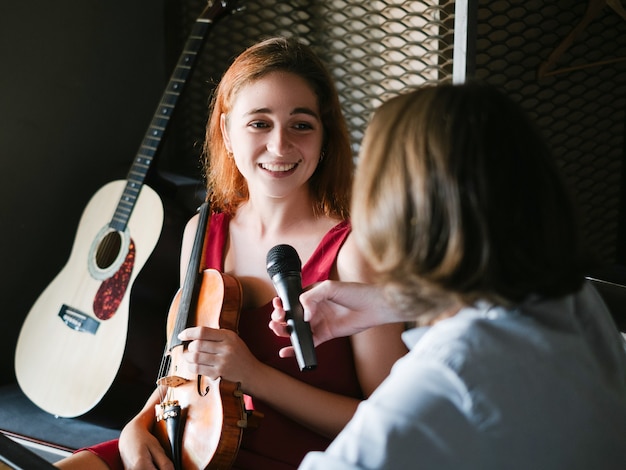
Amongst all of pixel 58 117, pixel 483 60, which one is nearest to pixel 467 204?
pixel 483 60

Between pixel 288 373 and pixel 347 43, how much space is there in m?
1.18

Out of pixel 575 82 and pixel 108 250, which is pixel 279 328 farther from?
pixel 575 82

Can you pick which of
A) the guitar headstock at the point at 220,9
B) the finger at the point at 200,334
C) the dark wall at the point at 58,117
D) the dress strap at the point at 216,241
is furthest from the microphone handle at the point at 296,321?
the dark wall at the point at 58,117

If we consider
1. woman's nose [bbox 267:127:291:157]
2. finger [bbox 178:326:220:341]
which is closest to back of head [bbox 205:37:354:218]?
woman's nose [bbox 267:127:291:157]

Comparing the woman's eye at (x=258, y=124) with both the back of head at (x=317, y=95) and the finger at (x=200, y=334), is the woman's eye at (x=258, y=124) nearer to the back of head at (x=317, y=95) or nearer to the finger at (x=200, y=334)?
the back of head at (x=317, y=95)

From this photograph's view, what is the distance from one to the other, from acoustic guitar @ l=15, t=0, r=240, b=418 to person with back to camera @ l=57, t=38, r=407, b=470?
0.33 metres

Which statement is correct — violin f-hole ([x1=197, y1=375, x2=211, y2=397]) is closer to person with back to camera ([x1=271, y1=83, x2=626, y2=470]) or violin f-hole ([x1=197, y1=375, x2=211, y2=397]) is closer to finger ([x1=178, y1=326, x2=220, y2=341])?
finger ([x1=178, y1=326, x2=220, y2=341])

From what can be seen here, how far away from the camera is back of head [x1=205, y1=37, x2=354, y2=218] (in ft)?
4.85

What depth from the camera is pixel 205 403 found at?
129 centimetres

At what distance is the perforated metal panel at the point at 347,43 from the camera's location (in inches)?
81.7

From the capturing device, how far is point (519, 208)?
28.4 inches

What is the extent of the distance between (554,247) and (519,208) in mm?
56

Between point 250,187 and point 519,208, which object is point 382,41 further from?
point 519,208

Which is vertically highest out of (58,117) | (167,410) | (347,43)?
(347,43)
